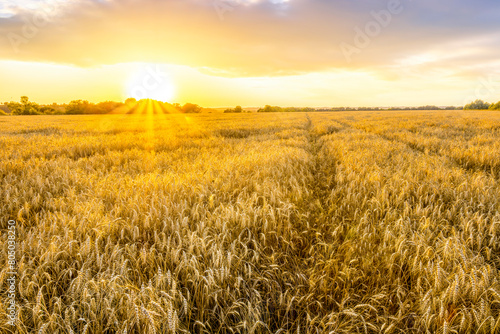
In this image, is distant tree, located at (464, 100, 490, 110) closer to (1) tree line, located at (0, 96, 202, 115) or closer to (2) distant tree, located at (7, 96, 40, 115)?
(1) tree line, located at (0, 96, 202, 115)

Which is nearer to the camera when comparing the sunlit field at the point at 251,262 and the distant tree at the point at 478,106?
the sunlit field at the point at 251,262

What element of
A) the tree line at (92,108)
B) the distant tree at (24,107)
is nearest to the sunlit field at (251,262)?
the tree line at (92,108)

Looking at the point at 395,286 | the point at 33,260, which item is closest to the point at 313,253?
the point at 395,286

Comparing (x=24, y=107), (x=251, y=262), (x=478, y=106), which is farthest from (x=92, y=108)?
(x=478, y=106)

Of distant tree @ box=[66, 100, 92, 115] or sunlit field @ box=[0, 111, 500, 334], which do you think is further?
distant tree @ box=[66, 100, 92, 115]

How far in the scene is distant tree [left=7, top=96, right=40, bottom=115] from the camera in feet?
245

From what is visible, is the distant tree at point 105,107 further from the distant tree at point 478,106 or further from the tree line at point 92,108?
the distant tree at point 478,106

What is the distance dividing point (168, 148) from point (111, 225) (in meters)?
5.71

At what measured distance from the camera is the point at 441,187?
11.3ft

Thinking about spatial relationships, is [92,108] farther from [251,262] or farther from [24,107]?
[251,262]

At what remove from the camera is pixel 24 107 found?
78.4 metres

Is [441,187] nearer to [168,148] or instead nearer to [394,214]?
[394,214]

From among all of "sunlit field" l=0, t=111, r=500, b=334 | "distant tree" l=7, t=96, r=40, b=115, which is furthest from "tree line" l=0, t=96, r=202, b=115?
"sunlit field" l=0, t=111, r=500, b=334

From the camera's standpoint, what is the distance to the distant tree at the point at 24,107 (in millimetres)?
74688
